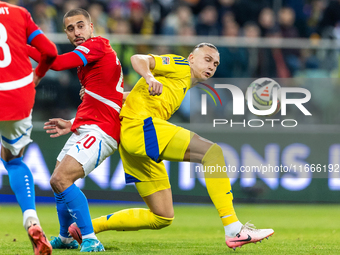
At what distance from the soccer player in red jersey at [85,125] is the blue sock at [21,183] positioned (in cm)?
30

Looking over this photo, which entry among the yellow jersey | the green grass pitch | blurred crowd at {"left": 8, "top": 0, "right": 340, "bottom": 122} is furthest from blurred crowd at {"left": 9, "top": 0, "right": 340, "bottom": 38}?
the yellow jersey

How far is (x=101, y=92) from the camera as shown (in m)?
4.98

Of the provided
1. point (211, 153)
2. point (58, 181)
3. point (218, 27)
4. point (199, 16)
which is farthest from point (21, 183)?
point (199, 16)

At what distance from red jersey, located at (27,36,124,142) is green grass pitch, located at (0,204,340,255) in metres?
1.21

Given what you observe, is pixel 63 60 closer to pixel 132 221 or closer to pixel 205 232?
pixel 132 221

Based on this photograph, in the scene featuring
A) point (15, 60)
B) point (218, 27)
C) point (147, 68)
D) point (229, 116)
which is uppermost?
point (218, 27)

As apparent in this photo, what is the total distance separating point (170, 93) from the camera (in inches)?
197

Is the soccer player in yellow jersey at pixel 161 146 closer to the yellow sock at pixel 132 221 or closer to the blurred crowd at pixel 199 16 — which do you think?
the yellow sock at pixel 132 221

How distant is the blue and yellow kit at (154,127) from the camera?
4.72 meters

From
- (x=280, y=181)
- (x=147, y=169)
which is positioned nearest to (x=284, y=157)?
(x=280, y=181)

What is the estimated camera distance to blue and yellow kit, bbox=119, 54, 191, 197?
4.72 m

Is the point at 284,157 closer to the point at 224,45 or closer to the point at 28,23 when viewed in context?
the point at 224,45

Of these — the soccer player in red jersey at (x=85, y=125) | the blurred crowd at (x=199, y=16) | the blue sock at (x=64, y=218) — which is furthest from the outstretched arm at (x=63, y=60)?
the blurred crowd at (x=199, y=16)

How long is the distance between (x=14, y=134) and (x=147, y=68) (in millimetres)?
1275
